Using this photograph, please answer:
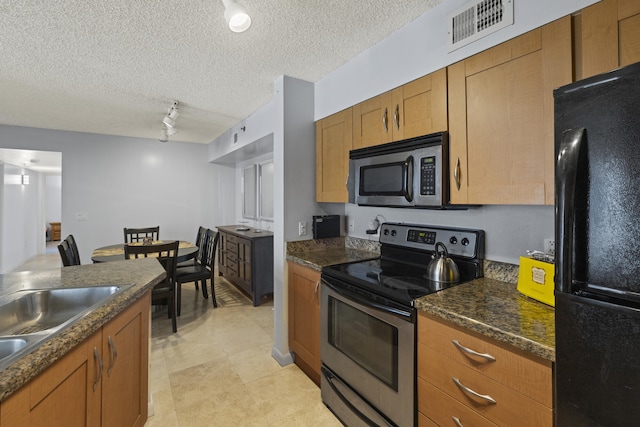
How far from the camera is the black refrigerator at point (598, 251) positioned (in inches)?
26.3

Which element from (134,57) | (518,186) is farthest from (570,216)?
(134,57)

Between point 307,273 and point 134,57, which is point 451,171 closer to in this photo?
point 307,273

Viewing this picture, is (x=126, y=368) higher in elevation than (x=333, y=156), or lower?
lower

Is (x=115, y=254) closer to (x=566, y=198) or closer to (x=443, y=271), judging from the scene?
(x=443, y=271)

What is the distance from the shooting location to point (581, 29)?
1.11 meters

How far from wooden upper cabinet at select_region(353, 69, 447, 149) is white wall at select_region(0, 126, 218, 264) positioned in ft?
13.6

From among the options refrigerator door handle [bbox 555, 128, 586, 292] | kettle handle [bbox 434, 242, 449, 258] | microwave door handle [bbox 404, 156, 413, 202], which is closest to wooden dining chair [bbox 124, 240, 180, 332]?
microwave door handle [bbox 404, 156, 413, 202]

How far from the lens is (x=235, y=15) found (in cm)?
135

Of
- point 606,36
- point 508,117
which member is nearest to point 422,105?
point 508,117

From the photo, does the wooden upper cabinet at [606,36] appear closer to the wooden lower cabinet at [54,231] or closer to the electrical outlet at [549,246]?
the electrical outlet at [549,246]

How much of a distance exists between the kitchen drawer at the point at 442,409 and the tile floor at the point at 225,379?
2.45ft

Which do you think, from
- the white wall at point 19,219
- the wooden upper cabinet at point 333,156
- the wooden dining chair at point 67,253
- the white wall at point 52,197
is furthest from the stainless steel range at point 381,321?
the white wall at point 52,197

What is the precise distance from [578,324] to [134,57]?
2.92 meters

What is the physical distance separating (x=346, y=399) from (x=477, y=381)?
878 millimetres
